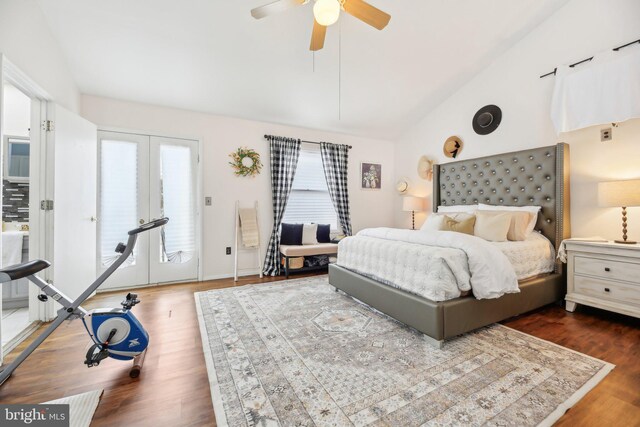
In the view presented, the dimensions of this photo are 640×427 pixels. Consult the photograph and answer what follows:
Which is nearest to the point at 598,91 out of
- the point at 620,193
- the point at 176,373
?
the point at 620,193

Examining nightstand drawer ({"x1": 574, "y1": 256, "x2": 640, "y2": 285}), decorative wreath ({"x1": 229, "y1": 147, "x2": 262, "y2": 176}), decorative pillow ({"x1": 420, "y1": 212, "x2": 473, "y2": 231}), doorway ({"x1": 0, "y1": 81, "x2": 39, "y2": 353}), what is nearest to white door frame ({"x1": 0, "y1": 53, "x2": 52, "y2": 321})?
doorway ({"x1": 0, "y1": 81, "x2": 39, "y2": 353})

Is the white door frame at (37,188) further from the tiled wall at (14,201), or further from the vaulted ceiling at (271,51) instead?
the tiled wall at (14,201)

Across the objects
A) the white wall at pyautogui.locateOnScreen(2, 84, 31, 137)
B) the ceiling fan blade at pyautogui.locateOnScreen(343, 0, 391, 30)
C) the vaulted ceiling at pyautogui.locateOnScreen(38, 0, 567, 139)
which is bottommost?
the white wall at pyautogui.locateOnScreen(2, 84, 31, 137)

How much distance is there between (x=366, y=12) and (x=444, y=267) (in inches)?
78.5

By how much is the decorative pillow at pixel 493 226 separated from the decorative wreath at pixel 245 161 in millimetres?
3142

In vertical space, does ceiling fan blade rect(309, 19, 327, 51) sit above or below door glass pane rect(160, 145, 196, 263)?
above

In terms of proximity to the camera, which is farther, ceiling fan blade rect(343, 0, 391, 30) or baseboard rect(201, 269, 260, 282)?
baseboard rect(201, 269, 260, 282)

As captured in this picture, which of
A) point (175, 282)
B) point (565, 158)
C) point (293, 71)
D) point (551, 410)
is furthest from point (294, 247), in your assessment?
point (565, 158)

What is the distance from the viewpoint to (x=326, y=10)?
1.73m

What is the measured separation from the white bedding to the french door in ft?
12.6

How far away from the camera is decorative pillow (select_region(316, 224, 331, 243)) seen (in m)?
4.54

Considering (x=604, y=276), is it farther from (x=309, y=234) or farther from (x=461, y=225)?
(x=309, y=234)

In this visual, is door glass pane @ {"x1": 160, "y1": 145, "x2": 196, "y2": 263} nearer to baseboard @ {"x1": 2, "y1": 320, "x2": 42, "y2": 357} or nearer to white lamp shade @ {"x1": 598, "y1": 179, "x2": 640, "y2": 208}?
baseboard @ {"x1": 2, "y1": 320, "x2": 42, "y2": 357}

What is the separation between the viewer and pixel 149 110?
3.52m
